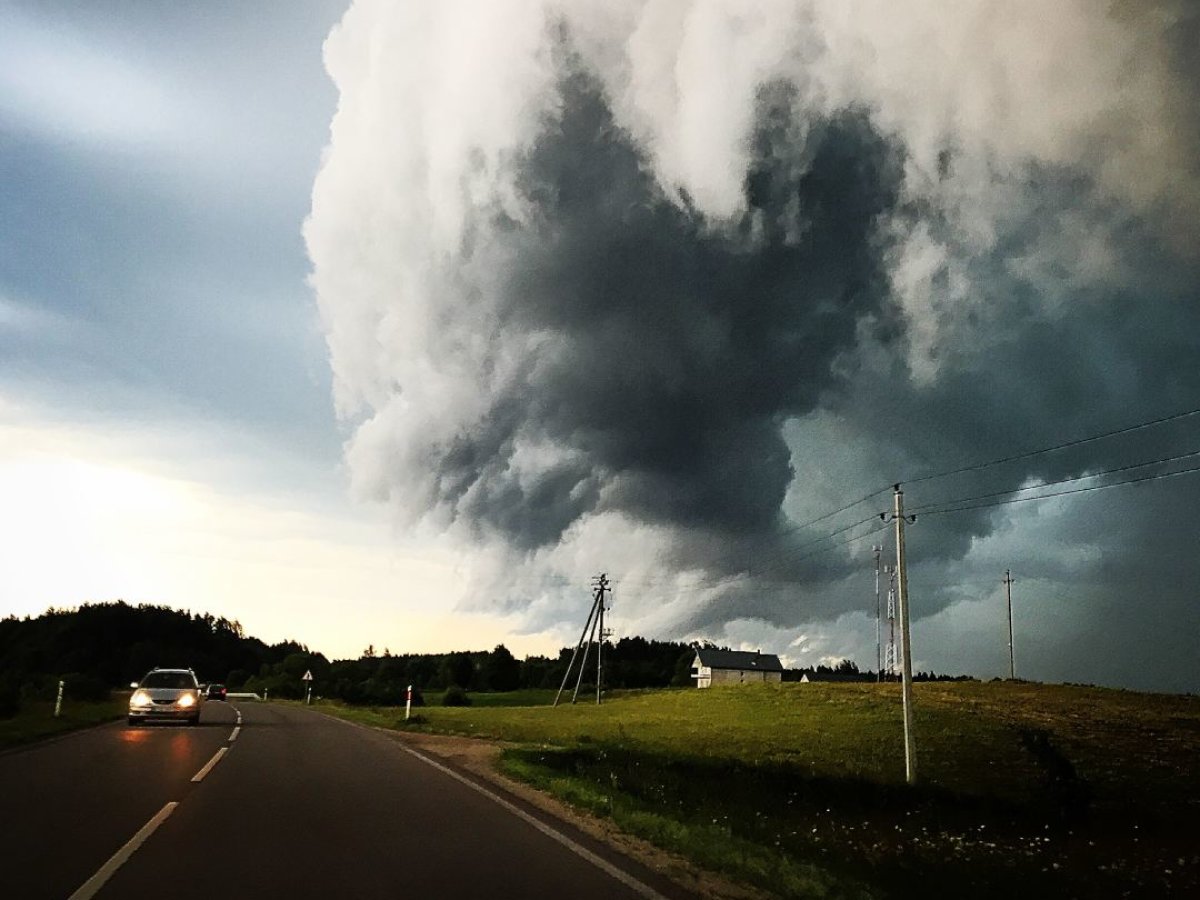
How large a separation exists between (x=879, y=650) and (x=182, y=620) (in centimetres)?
13097

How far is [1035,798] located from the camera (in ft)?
109

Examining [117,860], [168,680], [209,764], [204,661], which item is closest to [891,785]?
[209,764]

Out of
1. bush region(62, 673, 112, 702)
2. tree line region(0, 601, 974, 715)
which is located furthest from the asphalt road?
tree line region(0, 601, 974, 715)

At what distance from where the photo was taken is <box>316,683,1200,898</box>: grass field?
11.8 meters

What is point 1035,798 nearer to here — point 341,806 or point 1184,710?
point 341,806

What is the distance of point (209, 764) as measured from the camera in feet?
57.3

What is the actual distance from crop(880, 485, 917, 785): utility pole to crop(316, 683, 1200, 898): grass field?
0.92 metres

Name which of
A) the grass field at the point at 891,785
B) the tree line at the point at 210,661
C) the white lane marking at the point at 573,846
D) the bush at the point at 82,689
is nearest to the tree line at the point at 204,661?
→ the tree line at the point at 210,661

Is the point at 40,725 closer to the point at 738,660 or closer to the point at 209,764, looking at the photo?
the point at 209,764

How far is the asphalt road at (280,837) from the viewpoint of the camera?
746 cm

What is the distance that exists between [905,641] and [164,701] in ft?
80.2

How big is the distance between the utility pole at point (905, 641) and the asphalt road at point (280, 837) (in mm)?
20837

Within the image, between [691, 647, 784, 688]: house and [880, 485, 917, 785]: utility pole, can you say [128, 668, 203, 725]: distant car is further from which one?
[691, 647, 784, 688]: house

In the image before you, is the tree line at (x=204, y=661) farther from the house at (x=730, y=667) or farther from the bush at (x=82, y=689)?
the bush at (x=82, y=689)
